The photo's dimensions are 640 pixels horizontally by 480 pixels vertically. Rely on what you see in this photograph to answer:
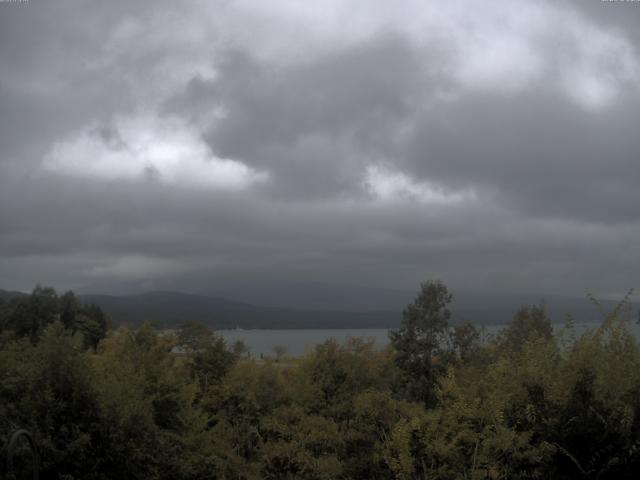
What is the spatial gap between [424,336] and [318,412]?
944 cm

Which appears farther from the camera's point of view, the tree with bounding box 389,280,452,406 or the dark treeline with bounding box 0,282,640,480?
the tree with bounding box 389,280,452,406

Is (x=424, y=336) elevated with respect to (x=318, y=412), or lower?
elevated

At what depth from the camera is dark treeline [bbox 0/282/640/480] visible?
1026 cm

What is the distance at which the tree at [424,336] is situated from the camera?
92.0 ft

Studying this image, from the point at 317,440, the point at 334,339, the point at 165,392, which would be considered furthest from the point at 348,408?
the point at 165,392

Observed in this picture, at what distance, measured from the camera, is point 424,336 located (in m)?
28.8

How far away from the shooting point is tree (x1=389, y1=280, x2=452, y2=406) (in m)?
28.0

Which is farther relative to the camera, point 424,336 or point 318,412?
point 424,336

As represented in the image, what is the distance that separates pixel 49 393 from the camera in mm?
12195

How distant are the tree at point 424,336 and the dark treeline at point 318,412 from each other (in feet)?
13.8

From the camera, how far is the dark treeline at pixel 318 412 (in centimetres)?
1026

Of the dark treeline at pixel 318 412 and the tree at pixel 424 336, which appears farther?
the tree at pixel 424 336

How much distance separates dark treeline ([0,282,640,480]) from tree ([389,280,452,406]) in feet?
13.8

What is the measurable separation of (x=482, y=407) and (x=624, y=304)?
301 cm
